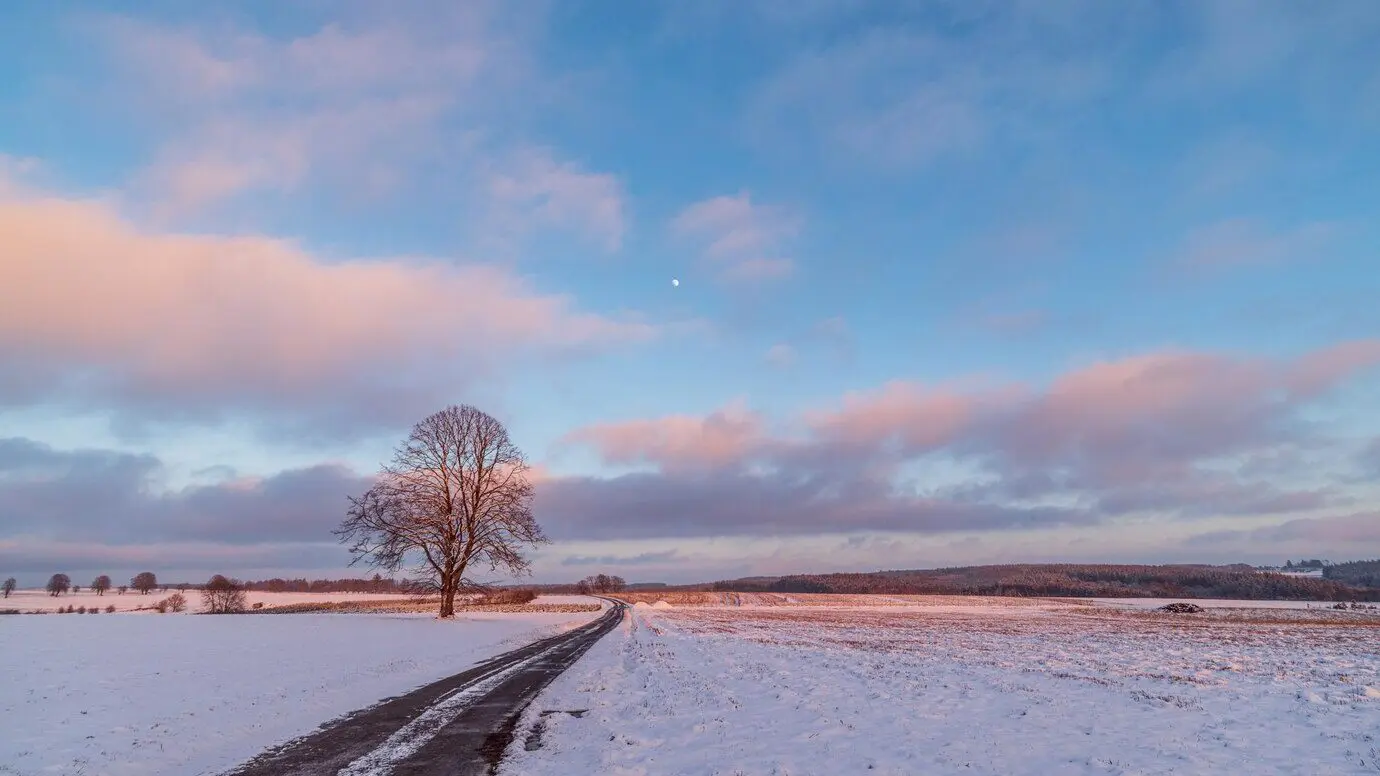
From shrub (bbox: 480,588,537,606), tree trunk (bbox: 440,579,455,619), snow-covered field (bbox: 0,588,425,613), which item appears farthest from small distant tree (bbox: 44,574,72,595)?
tree trunk (bbox: 440,579,455,619)

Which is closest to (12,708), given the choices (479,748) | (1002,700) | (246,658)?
(246,658)

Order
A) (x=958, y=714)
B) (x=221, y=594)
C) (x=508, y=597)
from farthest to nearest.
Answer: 1. (x=508, y=597)
2. (x=221, y=594)
3. (x=958, y=714)

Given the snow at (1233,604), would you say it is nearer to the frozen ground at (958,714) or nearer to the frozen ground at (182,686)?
the frozen ground at (958,714)

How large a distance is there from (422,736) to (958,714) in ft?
36.9

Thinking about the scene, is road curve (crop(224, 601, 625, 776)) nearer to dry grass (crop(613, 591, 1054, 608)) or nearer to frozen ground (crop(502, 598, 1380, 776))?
frozen ground (crop(502, 598, 1380, 776))

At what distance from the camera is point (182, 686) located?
58.2 ft

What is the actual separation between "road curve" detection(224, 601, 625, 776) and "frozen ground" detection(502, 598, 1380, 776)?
2.44 feet

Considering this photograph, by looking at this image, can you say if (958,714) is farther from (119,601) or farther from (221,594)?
(119,601)

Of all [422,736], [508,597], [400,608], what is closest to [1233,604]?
[508,597]

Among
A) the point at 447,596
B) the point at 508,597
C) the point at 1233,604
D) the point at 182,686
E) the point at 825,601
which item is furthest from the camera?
the point at 825,601

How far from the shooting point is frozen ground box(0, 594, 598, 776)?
12.0 m

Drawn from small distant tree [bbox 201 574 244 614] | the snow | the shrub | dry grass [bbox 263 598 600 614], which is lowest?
the snow

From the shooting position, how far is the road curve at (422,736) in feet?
35.8

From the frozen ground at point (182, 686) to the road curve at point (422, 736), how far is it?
81cm
